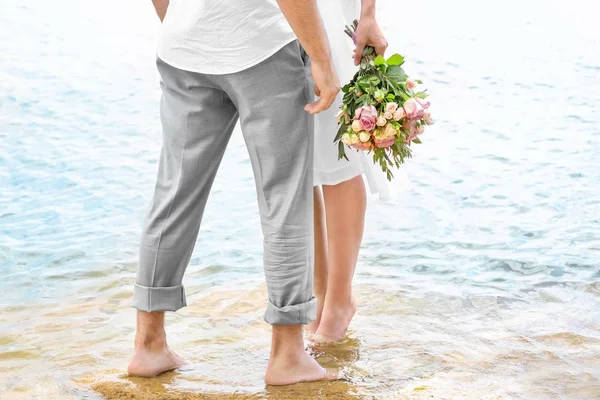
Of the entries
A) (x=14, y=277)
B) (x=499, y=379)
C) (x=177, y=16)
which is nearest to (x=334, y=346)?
(x=499, y=379)

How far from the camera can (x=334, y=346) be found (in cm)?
289

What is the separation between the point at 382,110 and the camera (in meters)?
2.43

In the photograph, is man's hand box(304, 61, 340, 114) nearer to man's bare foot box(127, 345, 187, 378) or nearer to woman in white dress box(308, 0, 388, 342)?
woman in white dress box(308, 0, 388, 342)

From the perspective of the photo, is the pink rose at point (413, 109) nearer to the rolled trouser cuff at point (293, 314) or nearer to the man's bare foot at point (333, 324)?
the rolled trouser cuff at point (293, 314)

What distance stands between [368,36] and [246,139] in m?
0.48

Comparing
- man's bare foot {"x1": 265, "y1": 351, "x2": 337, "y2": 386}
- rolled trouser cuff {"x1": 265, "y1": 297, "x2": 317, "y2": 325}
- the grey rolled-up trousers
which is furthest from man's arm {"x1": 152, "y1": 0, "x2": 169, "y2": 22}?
man's bare foot {"x1": 265, "y1": 351, "x2": 337, "y2": 386}

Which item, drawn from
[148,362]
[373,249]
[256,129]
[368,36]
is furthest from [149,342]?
[373,249]

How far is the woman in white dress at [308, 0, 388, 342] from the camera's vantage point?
276 cm

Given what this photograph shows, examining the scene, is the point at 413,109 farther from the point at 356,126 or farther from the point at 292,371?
the point at 292,371

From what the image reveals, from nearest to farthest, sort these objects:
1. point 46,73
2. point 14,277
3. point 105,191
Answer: point 14,277 → point 105,191 → point 46,73

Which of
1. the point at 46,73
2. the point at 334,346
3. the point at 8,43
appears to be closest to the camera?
the point at 334,346

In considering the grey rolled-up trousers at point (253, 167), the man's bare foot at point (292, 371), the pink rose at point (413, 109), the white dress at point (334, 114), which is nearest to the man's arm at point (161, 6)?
the grey rolled-up trousers at point (253, 167)

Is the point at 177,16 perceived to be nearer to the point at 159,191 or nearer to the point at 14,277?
the point at 159,191

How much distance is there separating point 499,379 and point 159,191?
1.11m
